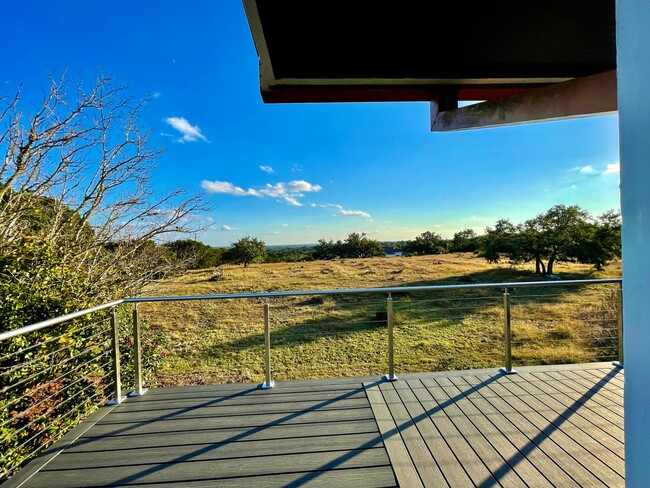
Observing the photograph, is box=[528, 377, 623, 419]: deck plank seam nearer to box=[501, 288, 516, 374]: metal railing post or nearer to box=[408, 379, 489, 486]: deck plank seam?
box=[501, 288, 516, 374]: metal railing post

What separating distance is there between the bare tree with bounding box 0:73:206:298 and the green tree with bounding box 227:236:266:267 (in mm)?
7663

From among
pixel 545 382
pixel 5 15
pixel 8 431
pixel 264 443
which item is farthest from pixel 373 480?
pixel 5 15

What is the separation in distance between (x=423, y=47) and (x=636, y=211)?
1.22m

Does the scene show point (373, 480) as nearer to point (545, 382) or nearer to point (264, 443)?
point (264, 443)

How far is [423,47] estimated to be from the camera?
145cm

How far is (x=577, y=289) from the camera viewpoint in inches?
355

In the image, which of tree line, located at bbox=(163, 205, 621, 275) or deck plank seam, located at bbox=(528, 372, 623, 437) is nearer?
deck plank seam, located at bbox=(528, 372, 623, 437)

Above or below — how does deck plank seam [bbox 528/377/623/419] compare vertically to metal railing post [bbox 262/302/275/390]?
below

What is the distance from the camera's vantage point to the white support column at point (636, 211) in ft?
1.80

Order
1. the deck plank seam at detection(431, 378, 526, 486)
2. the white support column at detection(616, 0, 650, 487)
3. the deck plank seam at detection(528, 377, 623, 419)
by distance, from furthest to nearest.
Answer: the deck plank seam at detection(528, 377, 623, 419), the deck plank seam at detection(431, 378, 526, 486), the white support column at detection(616, 0, 650, 487)

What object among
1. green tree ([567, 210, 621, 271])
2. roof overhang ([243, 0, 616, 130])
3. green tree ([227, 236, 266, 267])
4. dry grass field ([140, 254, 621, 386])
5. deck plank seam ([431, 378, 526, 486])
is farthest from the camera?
green tree ([227, 236, 266, 267])

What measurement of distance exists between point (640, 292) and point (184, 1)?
18.7 ft

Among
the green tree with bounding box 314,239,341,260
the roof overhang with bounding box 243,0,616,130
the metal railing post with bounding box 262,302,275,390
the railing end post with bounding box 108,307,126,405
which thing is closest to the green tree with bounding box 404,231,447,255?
the green tree with bounding box 314,239,341,260

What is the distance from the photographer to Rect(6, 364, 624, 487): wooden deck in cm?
157
